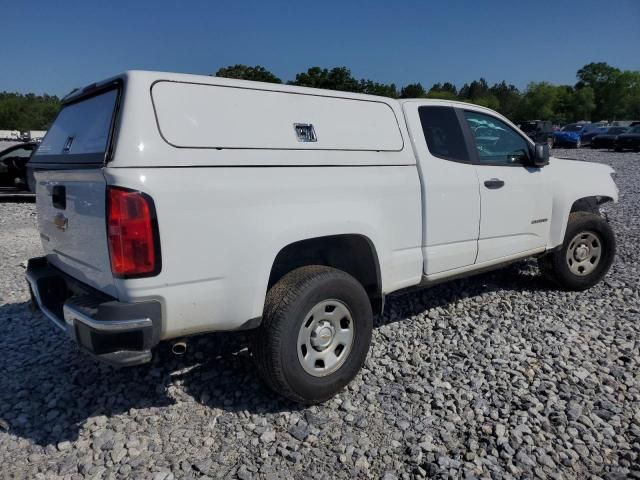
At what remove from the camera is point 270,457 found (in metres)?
2.67

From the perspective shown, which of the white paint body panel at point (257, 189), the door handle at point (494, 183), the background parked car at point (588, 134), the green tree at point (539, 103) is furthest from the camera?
the green tree at point (539, 103)

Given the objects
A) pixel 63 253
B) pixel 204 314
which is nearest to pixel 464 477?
pixel 204 314

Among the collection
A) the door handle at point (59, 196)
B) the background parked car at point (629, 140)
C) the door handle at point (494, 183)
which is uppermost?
the background parked car at point (629, 140)

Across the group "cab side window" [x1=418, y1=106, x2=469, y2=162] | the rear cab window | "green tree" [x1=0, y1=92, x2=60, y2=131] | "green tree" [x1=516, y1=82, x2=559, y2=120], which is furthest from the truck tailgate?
"green tree" [x1=0, y1=92, x2=60, y2=131]

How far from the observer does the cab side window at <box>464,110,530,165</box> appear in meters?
4.23

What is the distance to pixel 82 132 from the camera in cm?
298

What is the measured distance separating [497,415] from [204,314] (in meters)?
1.85

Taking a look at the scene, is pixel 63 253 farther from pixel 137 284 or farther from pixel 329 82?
pixel 329 82

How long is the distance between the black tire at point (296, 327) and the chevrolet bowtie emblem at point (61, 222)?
127cm

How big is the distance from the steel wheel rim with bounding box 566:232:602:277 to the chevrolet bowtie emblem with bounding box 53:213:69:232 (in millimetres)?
4563

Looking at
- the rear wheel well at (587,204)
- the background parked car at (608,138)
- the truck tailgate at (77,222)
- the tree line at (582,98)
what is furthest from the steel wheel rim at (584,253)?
the tree line at (582,98)

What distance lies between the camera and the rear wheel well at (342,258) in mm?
3244

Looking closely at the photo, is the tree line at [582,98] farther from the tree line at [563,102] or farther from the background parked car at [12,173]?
the background parked car at [12,173]

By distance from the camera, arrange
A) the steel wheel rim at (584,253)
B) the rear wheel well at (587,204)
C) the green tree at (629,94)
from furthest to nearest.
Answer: the green tree at (629,94)
the rear wheel well at (587,204)
the steel wheel rim at (584,253)
